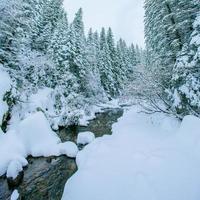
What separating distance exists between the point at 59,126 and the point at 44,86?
6649 mm

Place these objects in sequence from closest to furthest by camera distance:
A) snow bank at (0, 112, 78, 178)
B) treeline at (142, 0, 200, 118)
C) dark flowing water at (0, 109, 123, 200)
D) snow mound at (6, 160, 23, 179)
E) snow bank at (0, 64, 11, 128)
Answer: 1. dark flowing water at (0, 109, 123, 200)
2. snow mound at (6, 160, 23, 179)
3. snow bank at (0, 112, 78, 178)
4. treeline at (142, 0, 200, 118)
5. snow bank at (0, 64, 11, 128)

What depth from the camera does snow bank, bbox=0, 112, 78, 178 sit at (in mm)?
8906

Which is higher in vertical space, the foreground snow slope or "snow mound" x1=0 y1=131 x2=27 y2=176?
"snow mound" x1=0 y1=131 x2=27 y2=176

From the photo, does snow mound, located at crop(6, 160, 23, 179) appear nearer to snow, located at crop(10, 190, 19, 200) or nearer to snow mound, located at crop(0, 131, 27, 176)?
snow mound, located at crop(0, 131, 27, 176)

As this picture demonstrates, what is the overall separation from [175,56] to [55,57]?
14.1m

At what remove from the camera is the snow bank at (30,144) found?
351 inches

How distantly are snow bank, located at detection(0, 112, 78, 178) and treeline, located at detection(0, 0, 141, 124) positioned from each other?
3.68 m

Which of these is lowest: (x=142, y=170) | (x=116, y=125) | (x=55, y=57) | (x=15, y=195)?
(x=15, y=195)

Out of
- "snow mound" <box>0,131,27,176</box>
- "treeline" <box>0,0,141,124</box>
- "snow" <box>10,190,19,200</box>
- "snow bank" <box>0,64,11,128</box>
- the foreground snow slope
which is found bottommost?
"snow" <box>10,190,19,200</box>

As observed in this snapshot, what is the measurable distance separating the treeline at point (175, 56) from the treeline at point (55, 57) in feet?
25.6

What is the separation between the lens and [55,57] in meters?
24.0

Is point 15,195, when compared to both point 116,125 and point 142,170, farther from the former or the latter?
point 116,125

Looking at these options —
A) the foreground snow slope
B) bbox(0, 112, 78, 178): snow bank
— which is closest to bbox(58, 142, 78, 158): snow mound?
bbox(0, 112, 78, 178): snow bank

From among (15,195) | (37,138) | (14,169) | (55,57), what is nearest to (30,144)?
(37,138)
